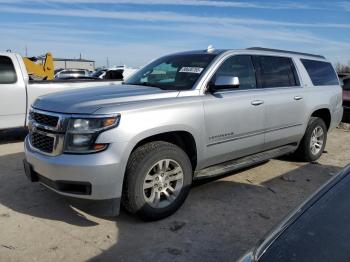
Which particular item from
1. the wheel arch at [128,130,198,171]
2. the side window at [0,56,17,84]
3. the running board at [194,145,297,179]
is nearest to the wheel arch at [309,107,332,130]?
the running board at [194,145,297,179]

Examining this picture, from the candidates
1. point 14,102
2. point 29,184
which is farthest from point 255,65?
point 14,102

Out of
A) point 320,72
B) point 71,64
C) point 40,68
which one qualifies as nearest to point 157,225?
point 320,72

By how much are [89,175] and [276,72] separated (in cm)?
335

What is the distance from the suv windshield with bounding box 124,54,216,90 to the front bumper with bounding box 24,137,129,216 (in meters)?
1.32

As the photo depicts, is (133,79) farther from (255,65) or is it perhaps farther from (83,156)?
(83,156)

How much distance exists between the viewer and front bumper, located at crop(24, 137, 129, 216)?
3.81 m

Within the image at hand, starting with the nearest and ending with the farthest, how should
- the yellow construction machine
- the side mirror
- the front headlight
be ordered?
the front headlight < the side mirror < the yellow construction machine

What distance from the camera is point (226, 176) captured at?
6.03m

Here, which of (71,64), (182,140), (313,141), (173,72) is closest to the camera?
(182,140)

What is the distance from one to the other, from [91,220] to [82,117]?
120 centimetres

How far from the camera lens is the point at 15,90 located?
833cm

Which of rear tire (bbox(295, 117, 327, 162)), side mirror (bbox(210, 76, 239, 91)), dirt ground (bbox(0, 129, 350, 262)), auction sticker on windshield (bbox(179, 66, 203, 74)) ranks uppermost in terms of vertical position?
auction sticker on windshield (bbox(179, 66, 203, 74))

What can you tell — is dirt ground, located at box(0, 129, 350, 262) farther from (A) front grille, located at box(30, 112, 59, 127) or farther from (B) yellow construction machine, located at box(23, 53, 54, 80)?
(B) yellow construction machine, located at box(23, 53, 54, 80)

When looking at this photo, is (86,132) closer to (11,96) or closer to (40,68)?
(11,96)
